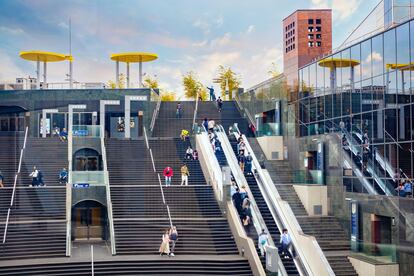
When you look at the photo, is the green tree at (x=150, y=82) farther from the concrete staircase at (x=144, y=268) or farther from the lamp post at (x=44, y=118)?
the concrete staircase at (x=144, y=268)

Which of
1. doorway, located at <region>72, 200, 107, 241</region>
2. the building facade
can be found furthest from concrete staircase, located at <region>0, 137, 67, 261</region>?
the building facade

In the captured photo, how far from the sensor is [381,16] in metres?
23.6

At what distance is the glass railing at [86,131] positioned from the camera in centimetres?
3156

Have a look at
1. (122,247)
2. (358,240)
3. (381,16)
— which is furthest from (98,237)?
(381,16)

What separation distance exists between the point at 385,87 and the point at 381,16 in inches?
105

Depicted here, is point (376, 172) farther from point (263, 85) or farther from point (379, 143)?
point (263, 85)

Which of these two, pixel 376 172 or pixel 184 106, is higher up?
pixel 184 106

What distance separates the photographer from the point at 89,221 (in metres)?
24.8

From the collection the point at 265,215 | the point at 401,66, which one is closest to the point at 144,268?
the point at 265,215

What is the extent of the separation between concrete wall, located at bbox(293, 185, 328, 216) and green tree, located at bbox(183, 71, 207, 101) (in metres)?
28.3

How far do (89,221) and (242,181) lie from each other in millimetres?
5456

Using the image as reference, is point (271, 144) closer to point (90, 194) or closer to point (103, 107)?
point (90, 194)

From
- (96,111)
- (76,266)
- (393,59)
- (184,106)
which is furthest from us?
(184,106)

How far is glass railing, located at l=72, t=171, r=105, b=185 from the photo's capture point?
25828mm
